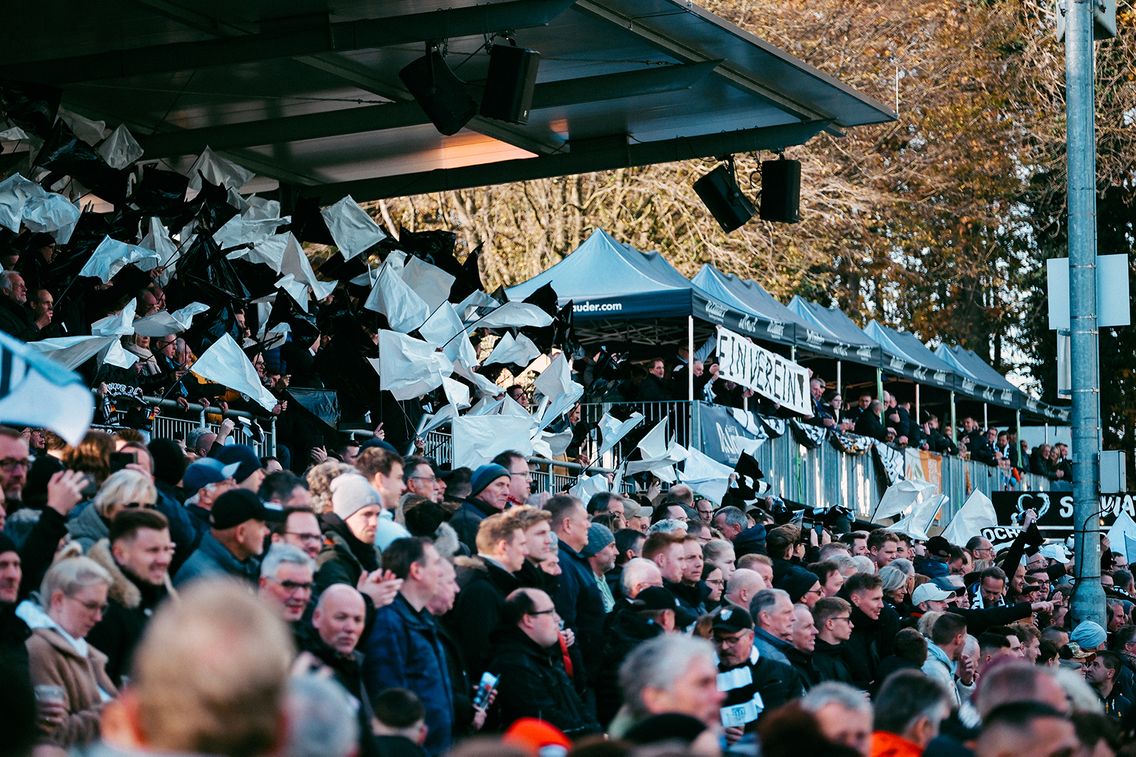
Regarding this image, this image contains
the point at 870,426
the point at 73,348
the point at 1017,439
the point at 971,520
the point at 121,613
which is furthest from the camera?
the point at 1017,439

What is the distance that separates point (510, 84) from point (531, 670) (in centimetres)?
774

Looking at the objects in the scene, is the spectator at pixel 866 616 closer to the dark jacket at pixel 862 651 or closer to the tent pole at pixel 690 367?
the dark jacket at pixel 862 651

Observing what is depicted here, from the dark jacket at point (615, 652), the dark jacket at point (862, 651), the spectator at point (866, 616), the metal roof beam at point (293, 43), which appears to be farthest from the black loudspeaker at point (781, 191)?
the dark jacket at point (615, 652)

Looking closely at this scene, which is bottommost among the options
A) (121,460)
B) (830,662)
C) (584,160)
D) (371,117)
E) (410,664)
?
(830,662)

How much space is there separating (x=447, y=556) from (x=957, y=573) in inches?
324

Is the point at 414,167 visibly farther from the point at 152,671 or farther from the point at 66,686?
the point at 152,671

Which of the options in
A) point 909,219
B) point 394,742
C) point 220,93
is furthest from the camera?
point 909,219

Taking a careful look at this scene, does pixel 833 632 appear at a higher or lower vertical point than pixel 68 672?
lower

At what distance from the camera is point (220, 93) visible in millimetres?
16734

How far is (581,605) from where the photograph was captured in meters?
8.67

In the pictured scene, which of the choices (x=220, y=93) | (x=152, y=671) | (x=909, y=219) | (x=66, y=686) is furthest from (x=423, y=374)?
(x=909, y=219)

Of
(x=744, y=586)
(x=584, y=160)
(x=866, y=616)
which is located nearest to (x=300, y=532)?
(x=744, y=586)

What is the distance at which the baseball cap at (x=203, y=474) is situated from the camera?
27.7 feet

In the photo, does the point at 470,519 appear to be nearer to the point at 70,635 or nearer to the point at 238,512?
the point at 238,512
